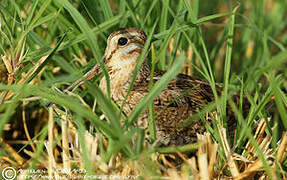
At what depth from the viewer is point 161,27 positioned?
349 centimetres

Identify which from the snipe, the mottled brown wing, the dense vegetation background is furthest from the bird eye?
the mottled brown wing

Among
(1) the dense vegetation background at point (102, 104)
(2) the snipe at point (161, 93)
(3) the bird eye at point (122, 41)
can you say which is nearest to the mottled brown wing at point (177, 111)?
(2) the snipe at point (161, 93)

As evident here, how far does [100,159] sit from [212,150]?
0.60 m

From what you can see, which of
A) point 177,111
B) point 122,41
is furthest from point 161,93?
point 122,41

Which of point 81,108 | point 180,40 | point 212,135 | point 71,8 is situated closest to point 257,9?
point 180,40

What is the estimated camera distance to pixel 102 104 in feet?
7.00

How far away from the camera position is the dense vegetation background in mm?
2275

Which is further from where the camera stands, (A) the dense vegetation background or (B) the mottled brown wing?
(B) the mottled brown wing

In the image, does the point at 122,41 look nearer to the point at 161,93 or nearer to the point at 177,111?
the point at 161,93

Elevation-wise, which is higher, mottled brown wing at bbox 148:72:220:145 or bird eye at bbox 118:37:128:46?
bird eye at bbox 118:37:128:46

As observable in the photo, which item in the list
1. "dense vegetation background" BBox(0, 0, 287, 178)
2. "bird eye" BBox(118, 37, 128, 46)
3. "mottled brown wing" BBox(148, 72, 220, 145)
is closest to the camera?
"dense vegetation background" BBox(0, 0, 287, 178)

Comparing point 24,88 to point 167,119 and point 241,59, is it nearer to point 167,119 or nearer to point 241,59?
point 167,119

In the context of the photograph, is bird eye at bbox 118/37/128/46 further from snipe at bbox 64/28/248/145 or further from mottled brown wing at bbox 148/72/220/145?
mottled brown wing at bbox 148/72/220/145

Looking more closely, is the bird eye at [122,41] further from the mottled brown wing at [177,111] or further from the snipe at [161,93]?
the mottled brown wing at [177,111]
